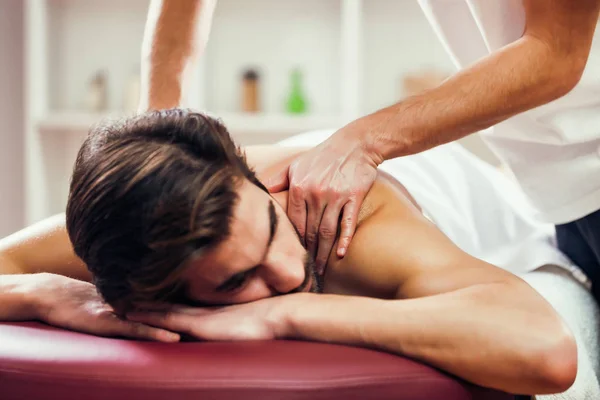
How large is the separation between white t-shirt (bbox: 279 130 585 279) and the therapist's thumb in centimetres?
41

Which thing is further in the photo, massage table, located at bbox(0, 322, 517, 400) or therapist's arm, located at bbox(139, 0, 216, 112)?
therapist's arm, located at bbox(139, 0, 216, 112)

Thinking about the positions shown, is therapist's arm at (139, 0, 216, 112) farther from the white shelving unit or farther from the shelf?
the white shelving unit

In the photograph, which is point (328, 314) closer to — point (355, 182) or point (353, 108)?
point (355, 182)

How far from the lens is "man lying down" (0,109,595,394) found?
101 centimetres

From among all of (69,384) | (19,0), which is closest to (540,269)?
(69,384)

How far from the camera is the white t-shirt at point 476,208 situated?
1832 mm

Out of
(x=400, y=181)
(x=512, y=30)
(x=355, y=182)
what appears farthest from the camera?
(x=400, y=181)

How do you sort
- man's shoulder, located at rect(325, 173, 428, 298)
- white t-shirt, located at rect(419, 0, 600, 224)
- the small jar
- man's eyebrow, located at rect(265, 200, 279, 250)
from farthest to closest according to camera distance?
the small jar
white t-shirt, located at rect(419, 0, 600, 224)
man's shoulder, located at rect(325, 173, 428, 298)
man's eyebrow, located at rect(265, 200, 279, 250)

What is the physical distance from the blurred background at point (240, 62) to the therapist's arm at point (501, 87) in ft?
7.38

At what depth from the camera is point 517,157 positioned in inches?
71.7

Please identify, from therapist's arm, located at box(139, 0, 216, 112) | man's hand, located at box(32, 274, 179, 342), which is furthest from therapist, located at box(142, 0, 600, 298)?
therapist's arm, located at box(139, 0, 216, 112)

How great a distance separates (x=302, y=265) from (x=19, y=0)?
309cm

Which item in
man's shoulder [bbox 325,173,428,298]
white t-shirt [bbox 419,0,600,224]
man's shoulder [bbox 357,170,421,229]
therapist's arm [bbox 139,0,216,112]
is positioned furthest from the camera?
therapist's arm [bbox 139,0,216,112]

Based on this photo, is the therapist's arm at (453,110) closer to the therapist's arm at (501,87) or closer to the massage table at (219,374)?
the therapist's arm at (501,87)
